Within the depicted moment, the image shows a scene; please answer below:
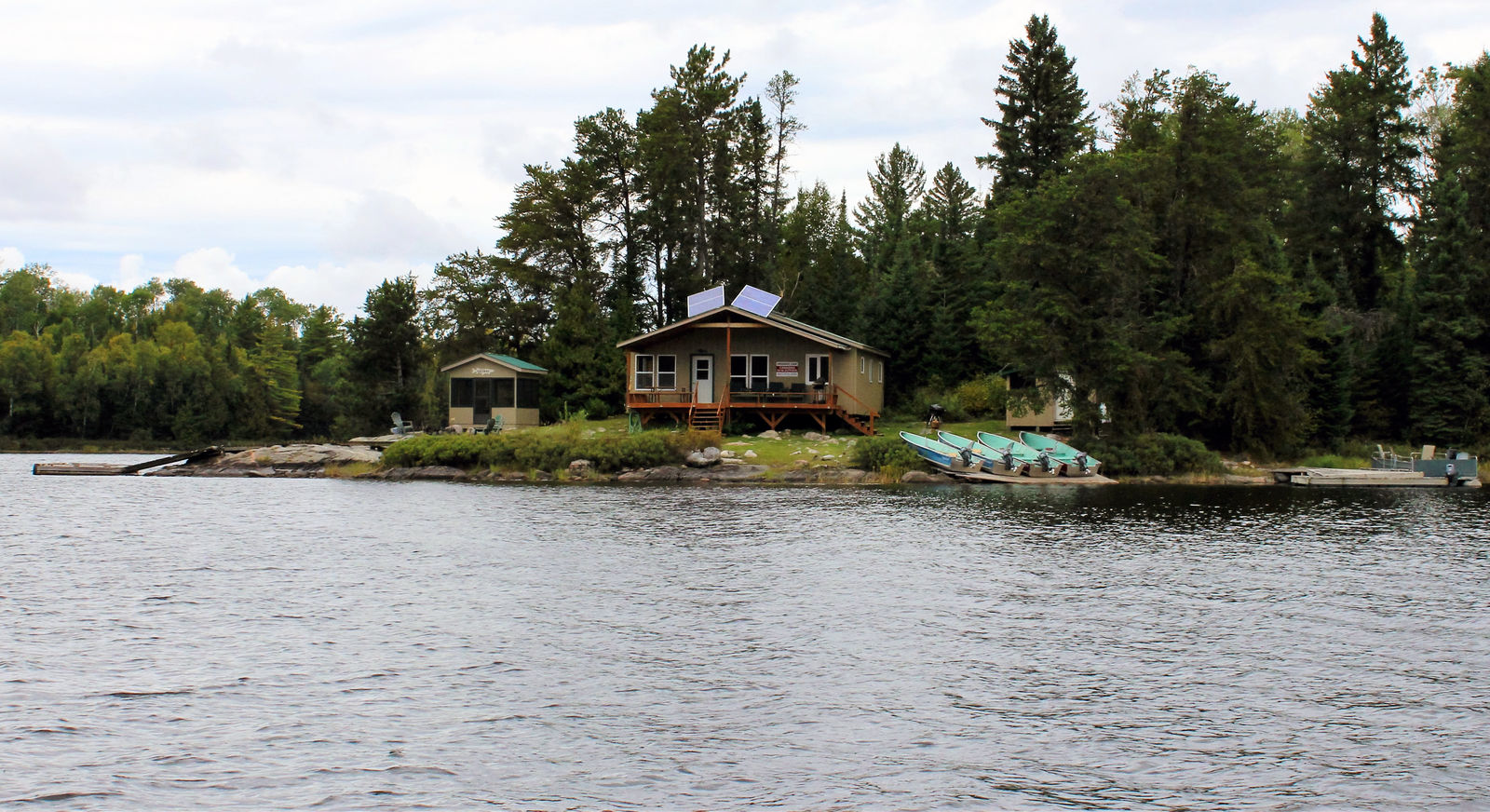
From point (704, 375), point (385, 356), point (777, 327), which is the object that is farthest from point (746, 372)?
point (385, 356)

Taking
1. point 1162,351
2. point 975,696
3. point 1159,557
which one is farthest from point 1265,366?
point 975,696

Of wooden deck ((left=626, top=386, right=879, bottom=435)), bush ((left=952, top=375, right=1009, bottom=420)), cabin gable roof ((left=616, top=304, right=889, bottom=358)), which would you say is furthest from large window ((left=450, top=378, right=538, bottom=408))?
bush ((left=952, top=375, right=1009, bottom=420))

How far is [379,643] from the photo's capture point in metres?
12.9

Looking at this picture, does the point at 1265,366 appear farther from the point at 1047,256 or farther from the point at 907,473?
the point at 907,473

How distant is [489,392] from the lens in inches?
1864

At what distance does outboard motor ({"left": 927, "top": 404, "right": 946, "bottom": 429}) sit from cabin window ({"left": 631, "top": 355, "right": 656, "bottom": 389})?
11701 millimetres

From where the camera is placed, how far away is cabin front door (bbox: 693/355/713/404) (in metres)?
44.7

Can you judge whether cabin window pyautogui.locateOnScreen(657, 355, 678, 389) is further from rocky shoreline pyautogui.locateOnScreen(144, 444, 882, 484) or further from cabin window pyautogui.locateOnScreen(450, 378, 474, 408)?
cabin window pyautogui.locateOnScreen(450, 378, 474, 408)

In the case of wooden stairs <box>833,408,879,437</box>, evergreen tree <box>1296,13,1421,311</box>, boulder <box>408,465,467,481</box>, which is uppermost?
evergreen tree <box>1296,13,1421,311</box>

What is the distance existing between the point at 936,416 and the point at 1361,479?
14794mm

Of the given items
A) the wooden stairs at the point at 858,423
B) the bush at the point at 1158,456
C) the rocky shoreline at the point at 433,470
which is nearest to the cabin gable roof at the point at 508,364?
the rocky shoreline at the point at 433,470

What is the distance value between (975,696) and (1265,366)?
32.4 metres

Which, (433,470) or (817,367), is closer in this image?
(433,470)

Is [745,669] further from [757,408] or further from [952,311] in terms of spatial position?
[952,311]
